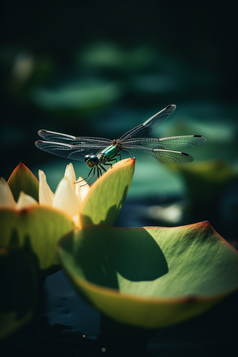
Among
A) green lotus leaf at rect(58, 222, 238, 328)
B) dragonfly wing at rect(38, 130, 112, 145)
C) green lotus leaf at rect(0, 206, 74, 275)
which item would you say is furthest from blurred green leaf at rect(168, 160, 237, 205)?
green lotus leaf at rect(0, 206, 74, 275)

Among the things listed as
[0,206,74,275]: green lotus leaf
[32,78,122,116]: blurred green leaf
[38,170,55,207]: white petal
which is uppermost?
[32,78,122,116]: blurred green leaf

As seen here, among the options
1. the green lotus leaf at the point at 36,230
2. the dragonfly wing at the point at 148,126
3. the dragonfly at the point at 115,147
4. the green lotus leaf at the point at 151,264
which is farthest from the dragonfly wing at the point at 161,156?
the green lotus leaf at the point at 36,230

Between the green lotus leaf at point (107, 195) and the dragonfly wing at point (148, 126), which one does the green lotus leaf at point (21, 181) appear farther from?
the dragonfly wing at point (148, 126)

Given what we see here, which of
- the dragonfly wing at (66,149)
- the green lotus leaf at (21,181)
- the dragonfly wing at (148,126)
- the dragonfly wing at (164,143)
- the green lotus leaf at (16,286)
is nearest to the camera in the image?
the green lotus leaf at (16,286)

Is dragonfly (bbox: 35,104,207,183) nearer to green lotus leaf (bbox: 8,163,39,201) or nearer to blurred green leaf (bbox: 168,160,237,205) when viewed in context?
blurred green leaf (bbox: 168,160,237,205)

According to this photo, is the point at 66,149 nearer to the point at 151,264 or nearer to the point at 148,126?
the point at 148,126

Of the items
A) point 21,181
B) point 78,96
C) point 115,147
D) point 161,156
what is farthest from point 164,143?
point 78,96

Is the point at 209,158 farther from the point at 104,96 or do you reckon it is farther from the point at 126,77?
the point at 126,77

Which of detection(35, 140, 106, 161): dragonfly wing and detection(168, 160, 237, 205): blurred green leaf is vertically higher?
detection(35, 140, 106, 161): dragonfly wing
